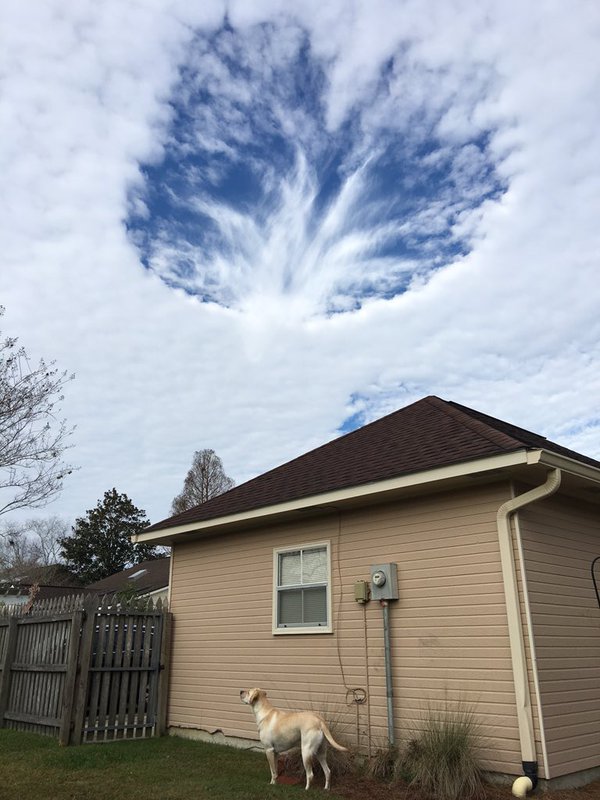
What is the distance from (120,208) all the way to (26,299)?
2894 mm

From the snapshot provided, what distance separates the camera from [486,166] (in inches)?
371

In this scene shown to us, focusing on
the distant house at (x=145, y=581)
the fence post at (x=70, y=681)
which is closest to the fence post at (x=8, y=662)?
the fence post at (x=70, y=681)

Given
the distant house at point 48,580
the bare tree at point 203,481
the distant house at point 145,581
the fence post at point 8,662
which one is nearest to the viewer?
the fence post at point 8,662

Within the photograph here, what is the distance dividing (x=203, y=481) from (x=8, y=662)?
87.7 ft

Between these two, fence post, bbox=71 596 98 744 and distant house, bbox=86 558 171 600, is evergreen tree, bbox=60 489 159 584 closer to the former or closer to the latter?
distant house, bbox=86 558 171 600

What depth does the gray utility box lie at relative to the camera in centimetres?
653

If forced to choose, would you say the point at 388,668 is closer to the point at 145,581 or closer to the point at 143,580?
the point at 145,581

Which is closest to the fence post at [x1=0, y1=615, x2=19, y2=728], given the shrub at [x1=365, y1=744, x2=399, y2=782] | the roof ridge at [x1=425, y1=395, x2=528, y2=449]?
the shrub at [x1=365, y1=744, x2=399, y2=782]

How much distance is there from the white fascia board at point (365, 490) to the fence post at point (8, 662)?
2497 millimetres

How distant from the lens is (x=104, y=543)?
37531mm

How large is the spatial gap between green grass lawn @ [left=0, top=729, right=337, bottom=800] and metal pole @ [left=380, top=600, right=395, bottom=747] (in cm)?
84

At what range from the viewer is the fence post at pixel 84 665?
7.53 m

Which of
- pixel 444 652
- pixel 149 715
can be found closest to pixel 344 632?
pixel 444 652

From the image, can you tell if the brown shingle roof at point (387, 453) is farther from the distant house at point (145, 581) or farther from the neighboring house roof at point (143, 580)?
the neighboring house roof at point (143, 580)
